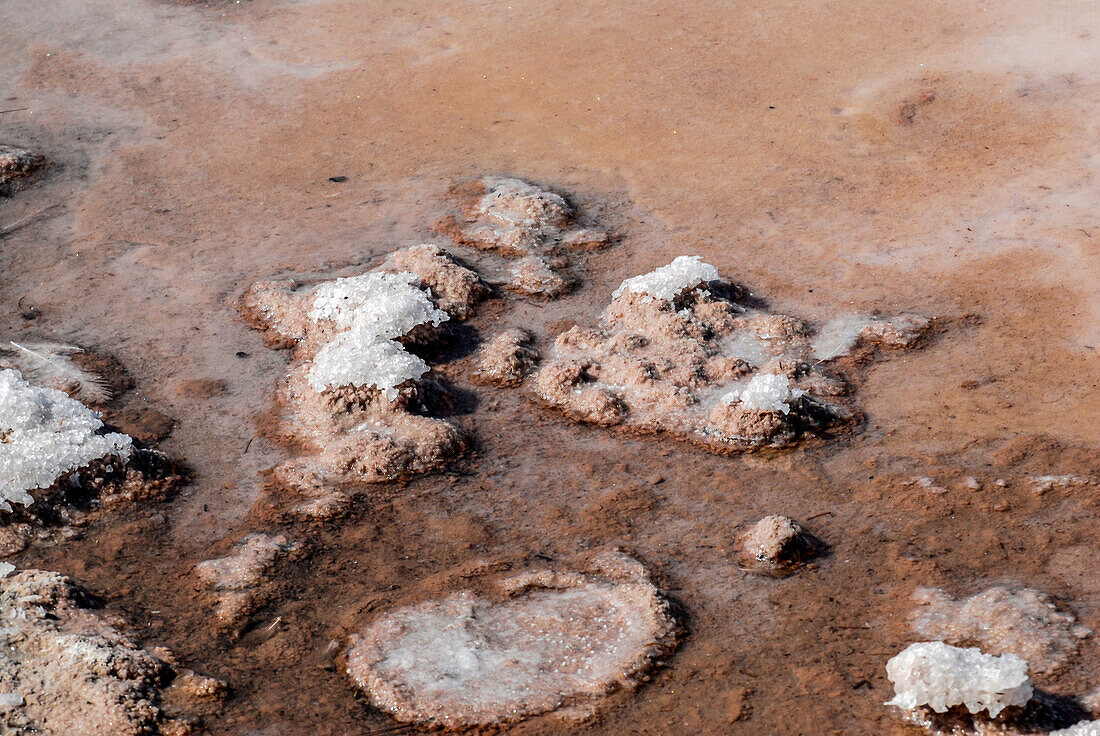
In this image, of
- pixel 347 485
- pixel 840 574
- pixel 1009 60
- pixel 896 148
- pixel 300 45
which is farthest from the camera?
pixel 300 45

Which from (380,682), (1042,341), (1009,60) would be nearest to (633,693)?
(380,682)

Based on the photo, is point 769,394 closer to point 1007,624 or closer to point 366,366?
point 1007,624

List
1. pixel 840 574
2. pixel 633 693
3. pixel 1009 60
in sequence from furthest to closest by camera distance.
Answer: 1. pixel 1009 60
2. pixel 840 574
3. pixel 633 693

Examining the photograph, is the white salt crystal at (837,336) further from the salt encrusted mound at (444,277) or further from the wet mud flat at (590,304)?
the salt encrusted mound at (444,277)

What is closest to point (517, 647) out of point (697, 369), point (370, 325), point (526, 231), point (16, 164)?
point (697, 369)

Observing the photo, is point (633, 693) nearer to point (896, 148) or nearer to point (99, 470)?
point (99, 470)

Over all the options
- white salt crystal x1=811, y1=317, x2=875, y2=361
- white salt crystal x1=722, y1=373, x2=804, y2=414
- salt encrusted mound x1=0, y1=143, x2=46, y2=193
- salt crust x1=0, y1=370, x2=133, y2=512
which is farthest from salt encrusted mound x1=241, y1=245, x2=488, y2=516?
salt encrusted mound x1=0, y1=143, x2=46, y2=193
